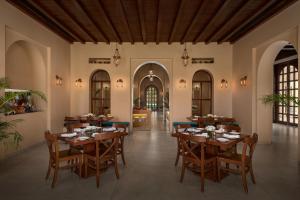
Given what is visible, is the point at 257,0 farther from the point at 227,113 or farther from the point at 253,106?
the point at 227,113

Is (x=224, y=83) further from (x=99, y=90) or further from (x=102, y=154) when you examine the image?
(x=102, y=154)

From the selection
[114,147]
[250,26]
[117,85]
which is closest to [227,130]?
[114,147]

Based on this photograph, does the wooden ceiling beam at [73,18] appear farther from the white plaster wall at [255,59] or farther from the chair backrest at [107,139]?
the white plaster wall at [255,59]

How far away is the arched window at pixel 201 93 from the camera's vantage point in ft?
25.5

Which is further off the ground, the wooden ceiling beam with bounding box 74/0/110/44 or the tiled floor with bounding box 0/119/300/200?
the wooden ceiling beam with bounding box 74/0/110/44

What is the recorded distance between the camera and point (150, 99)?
66.7ft

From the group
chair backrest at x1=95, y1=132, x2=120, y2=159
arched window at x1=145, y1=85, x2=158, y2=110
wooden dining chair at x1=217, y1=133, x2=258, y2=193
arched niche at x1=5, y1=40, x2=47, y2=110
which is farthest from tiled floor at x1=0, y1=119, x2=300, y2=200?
arched window at x1=145, y1=85, x2=158, y2=110

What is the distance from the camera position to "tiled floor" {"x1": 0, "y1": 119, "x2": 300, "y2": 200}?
2773mm

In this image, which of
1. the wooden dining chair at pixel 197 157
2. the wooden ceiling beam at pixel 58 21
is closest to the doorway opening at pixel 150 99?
the wooden ceiling beam at pixel 58 21

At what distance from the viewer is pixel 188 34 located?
6.50m

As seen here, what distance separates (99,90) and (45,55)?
2.48 metres

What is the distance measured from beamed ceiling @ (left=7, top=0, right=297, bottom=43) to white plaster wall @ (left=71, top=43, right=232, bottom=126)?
52 cm

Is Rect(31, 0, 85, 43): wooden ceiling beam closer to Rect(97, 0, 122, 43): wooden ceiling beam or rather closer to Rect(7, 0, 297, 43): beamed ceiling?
Rect(7, 0, 297, 43): beamed ceiling

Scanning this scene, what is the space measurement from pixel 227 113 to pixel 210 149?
4533mm
